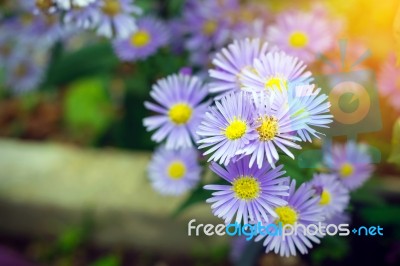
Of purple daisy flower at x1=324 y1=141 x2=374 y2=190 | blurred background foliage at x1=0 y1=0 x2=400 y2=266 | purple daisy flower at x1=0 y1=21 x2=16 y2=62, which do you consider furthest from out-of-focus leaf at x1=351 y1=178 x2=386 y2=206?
purple daisy flower at x1=0 y1=21 x2=16 y2=62

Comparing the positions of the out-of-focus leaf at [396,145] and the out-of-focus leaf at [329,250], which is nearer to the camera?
the out-of-focus leaf at [396,145]

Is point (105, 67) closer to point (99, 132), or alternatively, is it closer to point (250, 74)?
point (99, 132)

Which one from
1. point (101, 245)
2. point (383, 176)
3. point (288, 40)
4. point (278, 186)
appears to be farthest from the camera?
point (101, 245)

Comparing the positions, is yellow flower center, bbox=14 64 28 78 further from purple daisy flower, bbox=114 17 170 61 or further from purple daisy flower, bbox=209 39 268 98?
purple daisy flower, bbox=209 39 268 98

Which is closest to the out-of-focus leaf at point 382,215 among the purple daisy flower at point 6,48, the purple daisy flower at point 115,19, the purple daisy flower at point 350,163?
the purple daisy flower at point 350,163

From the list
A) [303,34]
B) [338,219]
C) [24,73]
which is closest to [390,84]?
[303,34]

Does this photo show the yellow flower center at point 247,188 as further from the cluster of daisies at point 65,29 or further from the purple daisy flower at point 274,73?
the cluster of daisies at point 65,29

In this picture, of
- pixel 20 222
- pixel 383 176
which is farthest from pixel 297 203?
pixel 20 222
